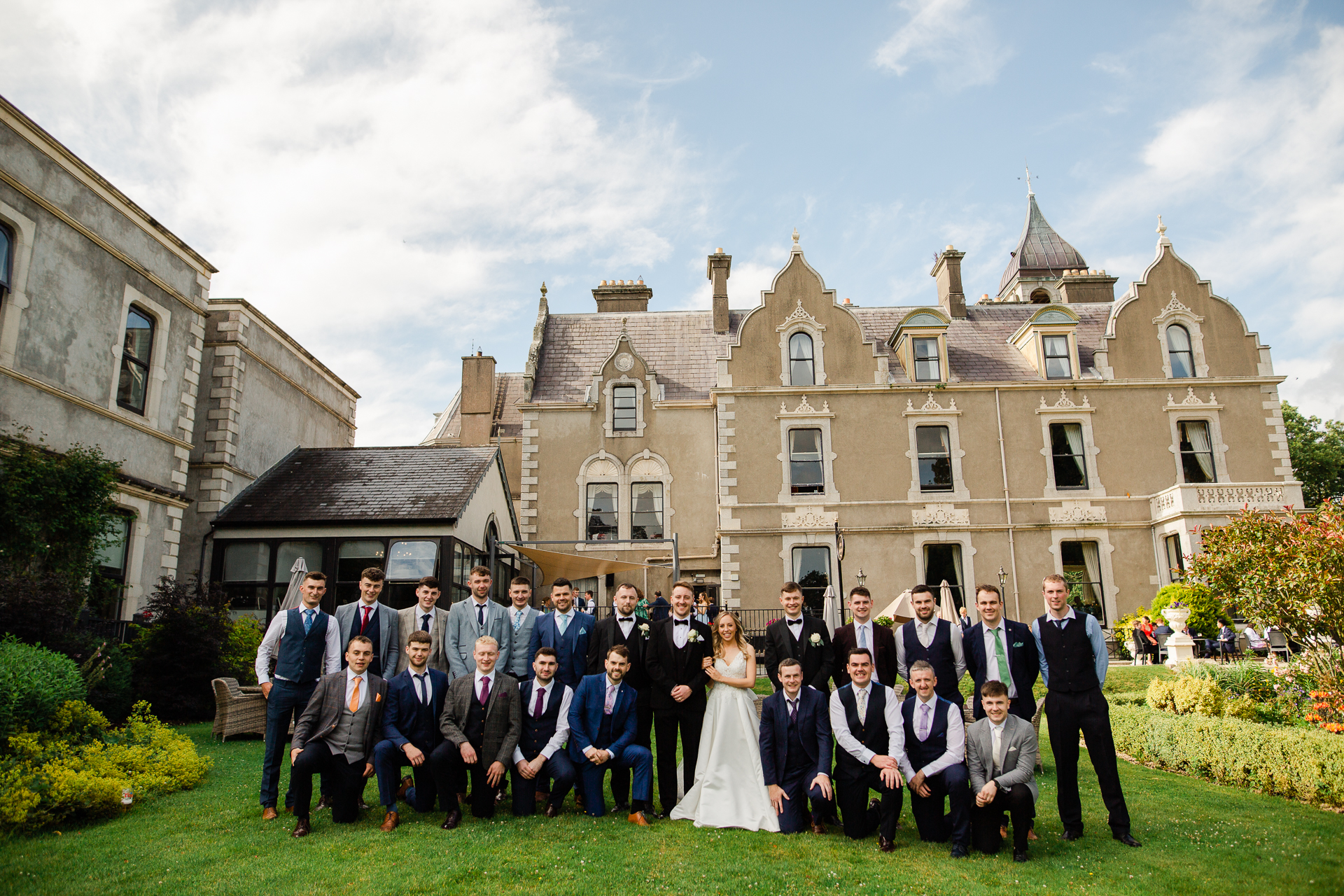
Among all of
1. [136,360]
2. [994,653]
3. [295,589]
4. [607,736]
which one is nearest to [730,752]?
[607,736]

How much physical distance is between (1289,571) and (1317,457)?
3631cm

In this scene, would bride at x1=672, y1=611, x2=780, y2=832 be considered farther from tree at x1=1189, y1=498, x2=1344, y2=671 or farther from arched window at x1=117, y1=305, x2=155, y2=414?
arched window at x1=117, y1=305, x2=155, y2=414

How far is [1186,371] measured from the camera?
80.6 ft

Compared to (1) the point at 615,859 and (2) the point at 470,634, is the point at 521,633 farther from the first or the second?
(1) the point at 615,859

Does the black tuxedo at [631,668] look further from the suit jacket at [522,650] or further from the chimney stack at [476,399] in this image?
the chimney stack at [476,399]

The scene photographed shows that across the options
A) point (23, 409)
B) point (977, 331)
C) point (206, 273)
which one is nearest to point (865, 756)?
point (23, 409)

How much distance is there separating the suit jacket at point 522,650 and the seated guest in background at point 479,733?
27.1 inches

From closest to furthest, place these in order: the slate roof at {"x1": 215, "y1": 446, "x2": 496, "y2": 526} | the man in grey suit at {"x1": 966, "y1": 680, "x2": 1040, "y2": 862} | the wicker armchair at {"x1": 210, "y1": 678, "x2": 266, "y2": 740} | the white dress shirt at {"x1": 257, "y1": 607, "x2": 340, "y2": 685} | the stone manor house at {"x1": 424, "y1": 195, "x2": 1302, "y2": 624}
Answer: the man in grey suit at {"x1": 966, "y1": 680, "x2": 1040, "y2": 862}, the white dress shirt at {"x1": 257, "y1": 607, "x2": 340, "y2": 685}, the wicker armchair at {"x1": 210, "y1": 678, "x2": 266, "y2": 740}, the slate roof at {"x1": 215, "y1": 446, "x2": 496, "y2": 526}, the stone manor house at {"x1": 424, "y1": 195, "x2": 1302, "y2": 624}

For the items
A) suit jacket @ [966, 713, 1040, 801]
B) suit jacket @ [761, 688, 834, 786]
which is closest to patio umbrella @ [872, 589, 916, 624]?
suit jacket @ [761, 688, 834, 786]

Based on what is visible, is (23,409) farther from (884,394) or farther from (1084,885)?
(884,394)

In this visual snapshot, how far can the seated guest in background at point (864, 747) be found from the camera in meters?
6.88

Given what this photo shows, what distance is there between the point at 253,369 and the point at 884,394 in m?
16.5

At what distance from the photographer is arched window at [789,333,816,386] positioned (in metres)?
24.5

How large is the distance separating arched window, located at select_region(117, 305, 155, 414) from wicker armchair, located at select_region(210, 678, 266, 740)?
7223mm
